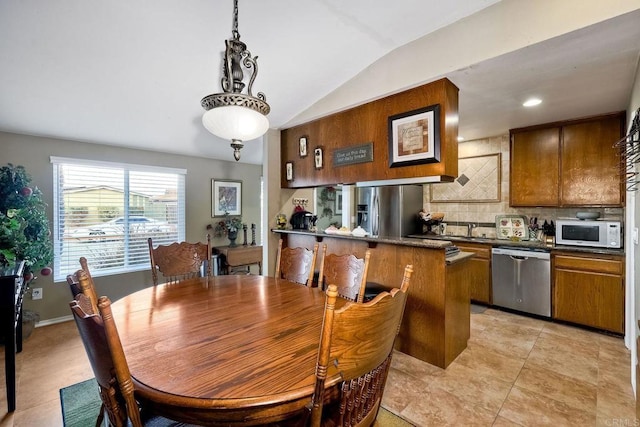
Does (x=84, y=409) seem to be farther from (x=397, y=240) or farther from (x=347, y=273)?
(x=397, y=240)

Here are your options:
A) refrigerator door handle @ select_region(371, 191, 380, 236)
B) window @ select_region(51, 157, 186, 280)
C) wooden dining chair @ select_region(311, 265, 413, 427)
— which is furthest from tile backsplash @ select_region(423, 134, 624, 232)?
window @ select_region(51, 157, 186, 280)

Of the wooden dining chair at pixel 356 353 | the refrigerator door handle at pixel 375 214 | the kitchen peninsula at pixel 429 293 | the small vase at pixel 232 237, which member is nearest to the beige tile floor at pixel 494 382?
the kitchen peninsula at pixel 429 293

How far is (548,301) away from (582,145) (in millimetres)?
1851

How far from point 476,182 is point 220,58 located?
12.7 feet

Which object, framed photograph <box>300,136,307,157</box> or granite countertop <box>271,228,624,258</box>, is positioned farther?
framed photograph <box>300,136,307,157</box>

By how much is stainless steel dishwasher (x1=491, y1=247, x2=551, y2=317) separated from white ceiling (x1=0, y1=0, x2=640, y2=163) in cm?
165

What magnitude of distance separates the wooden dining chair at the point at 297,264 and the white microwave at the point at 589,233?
10.1ft

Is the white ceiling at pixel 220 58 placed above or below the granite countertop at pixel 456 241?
above

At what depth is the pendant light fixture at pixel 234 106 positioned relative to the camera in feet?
5.35

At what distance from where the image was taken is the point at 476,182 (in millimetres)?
4387

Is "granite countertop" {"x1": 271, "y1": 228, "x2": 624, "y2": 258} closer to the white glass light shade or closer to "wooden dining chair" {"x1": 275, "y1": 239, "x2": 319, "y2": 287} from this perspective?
"wooden dining chair" {"x1": 275, "y1": 239, "x2": 319, "y2": 287}

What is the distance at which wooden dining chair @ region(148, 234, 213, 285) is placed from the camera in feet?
8.07

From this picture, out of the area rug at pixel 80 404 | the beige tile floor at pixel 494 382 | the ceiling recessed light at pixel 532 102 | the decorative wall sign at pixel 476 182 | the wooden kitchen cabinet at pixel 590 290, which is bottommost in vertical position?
the area rug at pixel 80 404

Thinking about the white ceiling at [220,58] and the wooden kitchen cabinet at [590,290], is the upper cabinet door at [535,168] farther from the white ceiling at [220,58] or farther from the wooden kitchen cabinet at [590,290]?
the wooden kitchen cabinet at [590,290]
